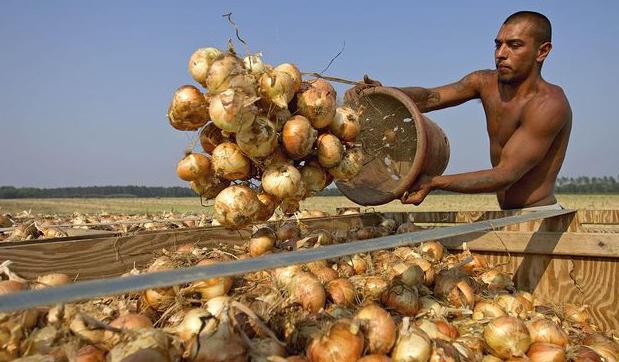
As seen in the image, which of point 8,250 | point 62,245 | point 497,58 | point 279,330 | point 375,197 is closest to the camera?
point 279,330

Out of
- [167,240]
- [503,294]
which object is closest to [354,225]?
[503,294]

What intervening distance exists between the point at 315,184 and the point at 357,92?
4.62 ft

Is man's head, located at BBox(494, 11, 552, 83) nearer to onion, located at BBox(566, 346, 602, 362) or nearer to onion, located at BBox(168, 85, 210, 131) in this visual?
onion, located at BBox(566, 346, 602, 362)

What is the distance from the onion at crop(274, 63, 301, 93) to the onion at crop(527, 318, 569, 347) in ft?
5.56

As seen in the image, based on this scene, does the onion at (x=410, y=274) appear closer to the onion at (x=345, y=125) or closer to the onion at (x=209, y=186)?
the onion at (x=345, y=125)

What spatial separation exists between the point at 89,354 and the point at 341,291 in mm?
1257

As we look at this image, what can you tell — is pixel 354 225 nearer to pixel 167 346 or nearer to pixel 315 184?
pixel 315 184

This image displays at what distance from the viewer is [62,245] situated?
2.43 meters

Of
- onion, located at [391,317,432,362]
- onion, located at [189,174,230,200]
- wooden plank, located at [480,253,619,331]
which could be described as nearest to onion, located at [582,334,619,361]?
wooden plank, located at [480,253,619,331]

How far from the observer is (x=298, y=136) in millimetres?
2484

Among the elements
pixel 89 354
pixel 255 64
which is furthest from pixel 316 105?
pixel 89 354

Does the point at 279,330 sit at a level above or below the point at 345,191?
below

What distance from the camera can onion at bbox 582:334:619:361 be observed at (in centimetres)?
249

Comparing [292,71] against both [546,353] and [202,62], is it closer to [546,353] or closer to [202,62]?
[202,62]
